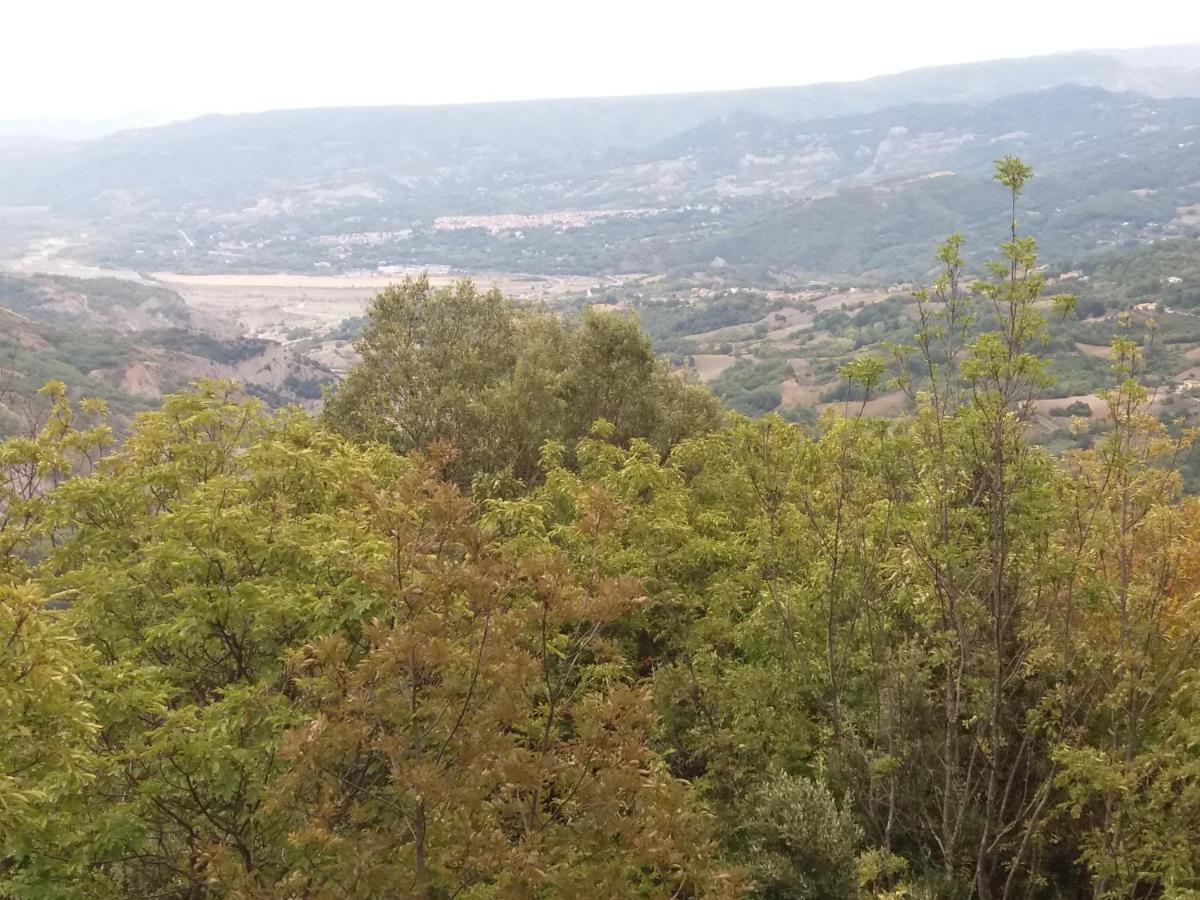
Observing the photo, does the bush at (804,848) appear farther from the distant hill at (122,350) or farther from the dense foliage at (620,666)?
the distant hill at (122,350)

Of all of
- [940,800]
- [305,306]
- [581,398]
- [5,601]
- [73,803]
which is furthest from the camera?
[305,306]

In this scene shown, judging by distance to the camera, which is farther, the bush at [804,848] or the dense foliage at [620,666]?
the bush at [804,848]

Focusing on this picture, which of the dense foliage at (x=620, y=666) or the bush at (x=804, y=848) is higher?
the dense foliage at (x=620, y=666)

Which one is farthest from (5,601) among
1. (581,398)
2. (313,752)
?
(581,398)

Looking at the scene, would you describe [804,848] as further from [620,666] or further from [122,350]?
[122,350]

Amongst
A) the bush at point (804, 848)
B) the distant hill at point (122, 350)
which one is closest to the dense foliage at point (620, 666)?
Result: the bush at point (804, 848)

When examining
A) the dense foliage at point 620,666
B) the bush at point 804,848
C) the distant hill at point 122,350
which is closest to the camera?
the dense foliage at point 620,666

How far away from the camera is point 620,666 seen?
995cm

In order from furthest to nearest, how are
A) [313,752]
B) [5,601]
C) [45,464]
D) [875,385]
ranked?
[45,464]
[875,385]
[5,601]
[313,752]

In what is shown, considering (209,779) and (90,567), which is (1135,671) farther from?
(90,567)

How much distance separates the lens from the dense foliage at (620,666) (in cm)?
612

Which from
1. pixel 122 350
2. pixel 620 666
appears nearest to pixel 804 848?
pixel 620 666

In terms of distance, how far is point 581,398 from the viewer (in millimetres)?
21969

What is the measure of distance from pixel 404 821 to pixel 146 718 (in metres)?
3.45
